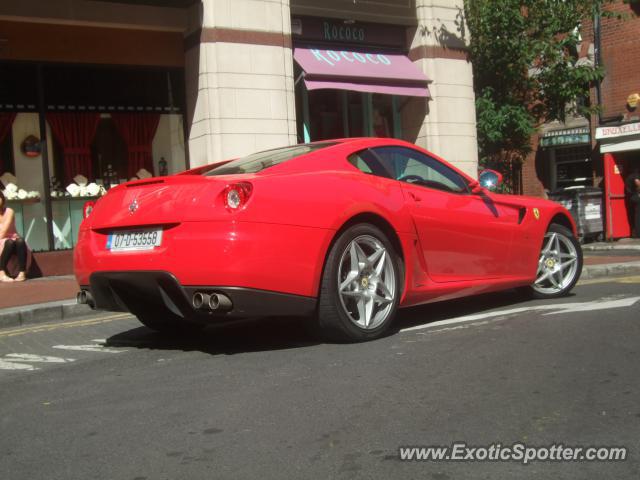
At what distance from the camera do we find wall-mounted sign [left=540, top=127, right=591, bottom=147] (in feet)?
72.3

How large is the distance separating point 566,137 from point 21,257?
Result: 15.7 metres

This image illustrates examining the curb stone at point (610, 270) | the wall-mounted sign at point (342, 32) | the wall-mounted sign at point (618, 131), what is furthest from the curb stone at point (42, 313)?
the wall-mounted sign at point (618, 131)

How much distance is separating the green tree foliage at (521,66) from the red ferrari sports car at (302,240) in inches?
392

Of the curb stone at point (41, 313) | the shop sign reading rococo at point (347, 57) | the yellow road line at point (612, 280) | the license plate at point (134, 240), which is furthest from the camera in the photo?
the shop sign reading rococo at point (347, 57)

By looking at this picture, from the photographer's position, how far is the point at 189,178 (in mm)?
5156

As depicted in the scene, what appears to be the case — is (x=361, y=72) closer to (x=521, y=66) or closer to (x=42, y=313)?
(x=521, y=66)

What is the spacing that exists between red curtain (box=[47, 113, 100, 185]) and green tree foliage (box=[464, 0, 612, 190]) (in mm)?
7573

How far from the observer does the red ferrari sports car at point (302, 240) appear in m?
4.77

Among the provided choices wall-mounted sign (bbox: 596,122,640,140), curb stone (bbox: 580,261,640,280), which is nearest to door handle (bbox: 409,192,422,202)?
Answer: curb stone (bbox: 580,261,640,280)

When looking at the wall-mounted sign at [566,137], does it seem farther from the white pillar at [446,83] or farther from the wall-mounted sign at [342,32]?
the wall-mounted sign at [342,32]

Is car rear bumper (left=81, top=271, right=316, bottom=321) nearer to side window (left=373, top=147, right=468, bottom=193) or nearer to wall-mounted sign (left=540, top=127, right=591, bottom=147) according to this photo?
side window (left=373, top=147, right=468, bottom=193)

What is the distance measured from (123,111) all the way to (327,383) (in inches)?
409

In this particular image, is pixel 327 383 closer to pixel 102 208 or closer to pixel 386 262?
pixel 386 262

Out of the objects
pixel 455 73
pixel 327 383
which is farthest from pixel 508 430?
pixel 455 73
